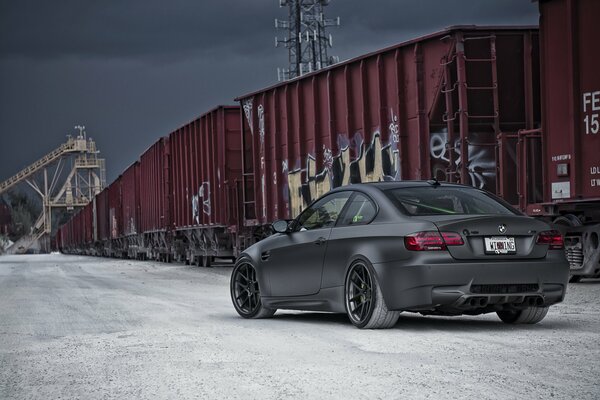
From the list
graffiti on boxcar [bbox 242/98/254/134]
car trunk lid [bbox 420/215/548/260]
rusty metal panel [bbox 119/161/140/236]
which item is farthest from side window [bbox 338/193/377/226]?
rusty metal panel [bbox 119/161/140/236]

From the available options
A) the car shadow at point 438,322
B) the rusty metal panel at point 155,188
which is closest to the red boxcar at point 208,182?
the rusty metal panel at point 155,188

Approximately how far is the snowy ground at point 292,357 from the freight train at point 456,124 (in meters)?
3.20

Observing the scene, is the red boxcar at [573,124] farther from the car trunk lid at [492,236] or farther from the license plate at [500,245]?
the license plate at [500,245]

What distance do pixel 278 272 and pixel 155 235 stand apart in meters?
29.6

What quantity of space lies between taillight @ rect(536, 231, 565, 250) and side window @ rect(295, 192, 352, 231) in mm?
1941

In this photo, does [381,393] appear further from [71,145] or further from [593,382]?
[71,145]

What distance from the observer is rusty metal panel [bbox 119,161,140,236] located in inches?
1759

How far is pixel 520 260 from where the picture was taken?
29.0ft

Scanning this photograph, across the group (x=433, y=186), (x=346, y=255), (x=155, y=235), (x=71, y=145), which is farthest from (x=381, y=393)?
(x=71, y=145)

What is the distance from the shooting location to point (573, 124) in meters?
14.4

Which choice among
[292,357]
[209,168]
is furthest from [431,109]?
[209,168]

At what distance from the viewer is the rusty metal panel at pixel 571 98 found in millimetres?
14242

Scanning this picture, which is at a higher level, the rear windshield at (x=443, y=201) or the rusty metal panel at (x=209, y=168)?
the rusty metal panel at (x=209, y=168)

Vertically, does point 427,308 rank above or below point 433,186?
below
